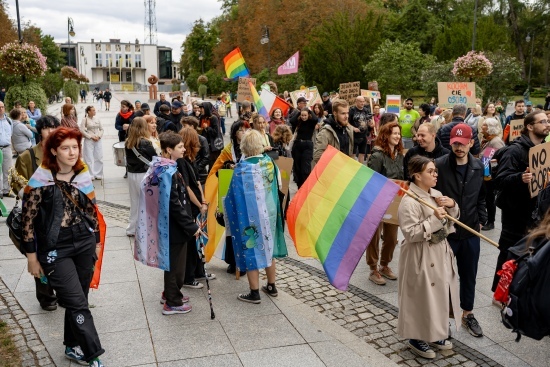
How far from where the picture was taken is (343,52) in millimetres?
28656

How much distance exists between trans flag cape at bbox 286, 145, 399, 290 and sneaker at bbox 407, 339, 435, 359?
0.79 metres

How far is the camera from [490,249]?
25.0 feet

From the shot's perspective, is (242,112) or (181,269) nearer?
(181,269)

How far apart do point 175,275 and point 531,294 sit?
→ 3.24 metres

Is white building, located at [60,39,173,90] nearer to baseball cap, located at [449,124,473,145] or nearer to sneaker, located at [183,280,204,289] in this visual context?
sneaker, located at [183,280,204,289]

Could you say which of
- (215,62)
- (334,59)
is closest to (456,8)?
(215,62)

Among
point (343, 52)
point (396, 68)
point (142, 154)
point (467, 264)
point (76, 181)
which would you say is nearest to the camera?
point (76, 181)

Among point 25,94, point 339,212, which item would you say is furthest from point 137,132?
point 25,94

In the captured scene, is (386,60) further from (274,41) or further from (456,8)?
(456,8)

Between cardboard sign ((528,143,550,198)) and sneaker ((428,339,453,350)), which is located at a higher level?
cardboard sign ((528,143,550,198))

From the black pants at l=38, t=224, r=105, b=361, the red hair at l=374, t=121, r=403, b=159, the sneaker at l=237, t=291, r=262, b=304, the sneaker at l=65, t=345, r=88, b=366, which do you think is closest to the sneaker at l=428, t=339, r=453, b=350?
the sneaker at l=237, t=291, r=262, b=304

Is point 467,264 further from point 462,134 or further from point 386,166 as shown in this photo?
point 386,166

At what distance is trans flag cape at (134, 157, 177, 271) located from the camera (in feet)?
16.3

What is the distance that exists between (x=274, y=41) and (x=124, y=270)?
110ft
